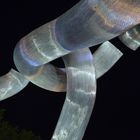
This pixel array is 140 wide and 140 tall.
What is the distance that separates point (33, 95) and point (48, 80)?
332cm

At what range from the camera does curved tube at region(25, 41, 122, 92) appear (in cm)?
72

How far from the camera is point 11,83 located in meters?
0.73

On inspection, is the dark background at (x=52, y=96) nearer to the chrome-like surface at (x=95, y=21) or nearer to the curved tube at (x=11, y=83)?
the curved tube at (x=11, y=83)

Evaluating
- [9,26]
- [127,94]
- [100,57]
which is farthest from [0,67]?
[100,57]

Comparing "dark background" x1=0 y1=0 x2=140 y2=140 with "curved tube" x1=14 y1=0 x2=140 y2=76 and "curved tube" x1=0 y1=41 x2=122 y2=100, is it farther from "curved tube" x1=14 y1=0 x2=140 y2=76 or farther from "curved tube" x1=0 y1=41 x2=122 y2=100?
"curved tube" x1=14 y1=0 x2=140 y2=76

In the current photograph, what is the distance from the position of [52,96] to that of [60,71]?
345 cm

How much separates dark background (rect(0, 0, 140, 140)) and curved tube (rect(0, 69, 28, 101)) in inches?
100

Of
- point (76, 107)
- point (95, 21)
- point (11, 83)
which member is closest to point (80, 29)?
point (95, 21)

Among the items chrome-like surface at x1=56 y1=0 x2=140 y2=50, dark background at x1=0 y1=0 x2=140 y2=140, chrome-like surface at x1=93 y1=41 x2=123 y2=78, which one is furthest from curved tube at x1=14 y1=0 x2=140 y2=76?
dark background at x1=0 y1=0 x2=140 y2=140

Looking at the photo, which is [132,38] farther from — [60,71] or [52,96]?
[52,96]

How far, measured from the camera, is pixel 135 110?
4340 mm

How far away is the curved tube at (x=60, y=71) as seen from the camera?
0.72m

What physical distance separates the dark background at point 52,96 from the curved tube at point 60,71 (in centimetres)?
249

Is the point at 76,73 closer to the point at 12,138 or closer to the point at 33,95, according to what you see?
the point at 12,138
